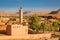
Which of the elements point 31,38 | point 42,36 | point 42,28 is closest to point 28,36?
point 31,38

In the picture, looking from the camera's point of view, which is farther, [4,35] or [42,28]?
[42,28]

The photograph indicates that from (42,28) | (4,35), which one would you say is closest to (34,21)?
(42,28)

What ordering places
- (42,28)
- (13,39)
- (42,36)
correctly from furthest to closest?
(42,28)
(42,36)
(13,39)

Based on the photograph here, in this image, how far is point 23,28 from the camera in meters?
22.9

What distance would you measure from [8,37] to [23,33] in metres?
1.97

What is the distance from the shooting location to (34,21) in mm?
30969

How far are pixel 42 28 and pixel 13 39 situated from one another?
8592 millimetres

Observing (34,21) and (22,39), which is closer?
(22,39)

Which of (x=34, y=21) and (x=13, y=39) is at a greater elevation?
(x=34, y=21)

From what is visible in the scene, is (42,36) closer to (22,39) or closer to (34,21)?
(22,39)

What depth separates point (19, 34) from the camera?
2273 centimetres

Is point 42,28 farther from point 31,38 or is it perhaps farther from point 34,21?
point 31,38

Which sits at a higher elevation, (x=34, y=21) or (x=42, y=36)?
(x=34, y=21)

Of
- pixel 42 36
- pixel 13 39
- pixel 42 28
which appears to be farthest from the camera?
pixel 42 28
